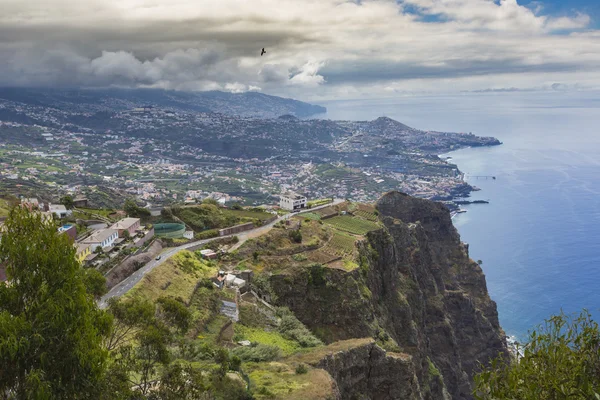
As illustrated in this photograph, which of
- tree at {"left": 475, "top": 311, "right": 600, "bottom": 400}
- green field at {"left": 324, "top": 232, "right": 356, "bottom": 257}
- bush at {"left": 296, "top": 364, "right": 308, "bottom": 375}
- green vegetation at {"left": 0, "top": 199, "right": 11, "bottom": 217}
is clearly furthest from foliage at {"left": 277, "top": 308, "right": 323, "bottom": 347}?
green vegetation at {"left": 0, "top": 199, "right": 11, "bottom": 217}

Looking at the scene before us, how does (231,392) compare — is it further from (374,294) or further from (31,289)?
(374,294)

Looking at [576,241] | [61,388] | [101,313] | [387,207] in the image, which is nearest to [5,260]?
[101,313]

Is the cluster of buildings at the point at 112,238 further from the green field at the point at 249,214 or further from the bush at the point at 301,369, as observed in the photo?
the bush at the point at 301,369

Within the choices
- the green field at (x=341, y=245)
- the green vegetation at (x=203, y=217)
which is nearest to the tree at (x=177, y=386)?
the green field at (x=341, y=245)

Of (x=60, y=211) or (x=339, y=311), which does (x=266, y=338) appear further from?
(x=60, y=211)

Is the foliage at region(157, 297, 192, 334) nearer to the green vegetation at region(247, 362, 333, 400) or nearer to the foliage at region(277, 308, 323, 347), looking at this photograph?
the green vegetation at region(247, 362, 333, 400)
